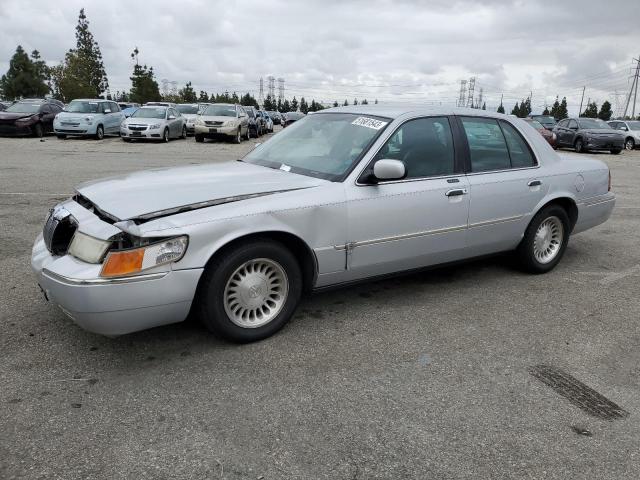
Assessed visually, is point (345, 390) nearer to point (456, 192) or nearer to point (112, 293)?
point (112, 293)

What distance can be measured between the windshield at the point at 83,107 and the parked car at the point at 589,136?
795 inches

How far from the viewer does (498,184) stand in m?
4.64

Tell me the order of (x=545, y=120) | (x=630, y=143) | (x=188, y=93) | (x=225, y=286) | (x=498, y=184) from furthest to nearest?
(x=188, y=93) → (x=545, y=120) → (x=630, y=143) → (x=498, y=184) → (x=225, y=286)

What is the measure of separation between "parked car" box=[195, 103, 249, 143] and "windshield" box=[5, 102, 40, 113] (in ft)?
21.9

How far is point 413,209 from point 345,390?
1.60 meters

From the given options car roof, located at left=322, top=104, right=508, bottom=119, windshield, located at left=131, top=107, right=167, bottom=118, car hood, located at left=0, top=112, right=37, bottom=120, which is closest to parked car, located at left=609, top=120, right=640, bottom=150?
windshield, located at left=131, top=107, right=167, bottom=118

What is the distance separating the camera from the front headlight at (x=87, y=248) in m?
3.05

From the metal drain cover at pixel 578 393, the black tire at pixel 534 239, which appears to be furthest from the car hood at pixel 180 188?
the black tire at pixel 534 239

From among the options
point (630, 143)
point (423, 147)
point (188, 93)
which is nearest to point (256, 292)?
point (423, 147)

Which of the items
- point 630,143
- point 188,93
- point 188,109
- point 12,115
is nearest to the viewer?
point 12,115

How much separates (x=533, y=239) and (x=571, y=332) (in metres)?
1.29

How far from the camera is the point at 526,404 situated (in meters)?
2.96

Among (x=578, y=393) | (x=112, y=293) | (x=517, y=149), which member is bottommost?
(x=578, y=393)

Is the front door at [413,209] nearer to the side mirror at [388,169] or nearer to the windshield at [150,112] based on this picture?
the side mirror at [388,169]
